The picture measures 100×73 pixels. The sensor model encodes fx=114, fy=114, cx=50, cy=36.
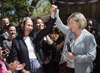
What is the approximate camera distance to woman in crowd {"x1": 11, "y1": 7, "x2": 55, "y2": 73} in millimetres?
2207

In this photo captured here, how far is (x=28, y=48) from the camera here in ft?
7.41

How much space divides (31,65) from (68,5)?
267 inches

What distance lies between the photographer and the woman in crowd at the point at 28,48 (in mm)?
2207

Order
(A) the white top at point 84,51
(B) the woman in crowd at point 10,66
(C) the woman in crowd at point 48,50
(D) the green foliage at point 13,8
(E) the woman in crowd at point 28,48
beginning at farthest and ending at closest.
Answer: (D) the green foliage at point 13,8 < (C) the woman in crowd at point 48,50 < (E) the woman in crowd at point 28,48 < (A) the white top at point 84,51 < (B) the woman in crowd at point 10,66

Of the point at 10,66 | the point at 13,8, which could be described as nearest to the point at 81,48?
the point at 10,66

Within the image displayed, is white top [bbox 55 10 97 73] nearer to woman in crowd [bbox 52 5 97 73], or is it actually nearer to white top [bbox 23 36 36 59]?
woman in crowd [bbox 52 5 97 73]

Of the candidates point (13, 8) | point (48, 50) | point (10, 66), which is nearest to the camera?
point (10, 66)

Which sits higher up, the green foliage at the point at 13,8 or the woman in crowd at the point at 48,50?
the green foliage at the point at 13,8

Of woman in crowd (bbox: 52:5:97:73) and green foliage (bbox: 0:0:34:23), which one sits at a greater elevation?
green foliage (bbox: 0:0:34:23)

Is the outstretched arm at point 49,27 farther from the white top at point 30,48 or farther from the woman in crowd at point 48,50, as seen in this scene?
the woman in crowd at point 48,50

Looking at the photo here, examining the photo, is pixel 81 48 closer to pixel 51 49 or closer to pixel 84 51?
pixel 84 51

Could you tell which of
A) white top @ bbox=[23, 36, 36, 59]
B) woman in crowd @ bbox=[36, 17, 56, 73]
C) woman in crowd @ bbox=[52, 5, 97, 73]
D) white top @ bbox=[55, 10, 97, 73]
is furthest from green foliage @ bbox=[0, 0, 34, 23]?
white top @ bbox=[55, 10, 97, 73]

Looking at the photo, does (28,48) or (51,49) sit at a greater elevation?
(28,48)

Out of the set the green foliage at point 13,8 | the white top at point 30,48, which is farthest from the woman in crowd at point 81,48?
the green foliage at point 13,8
